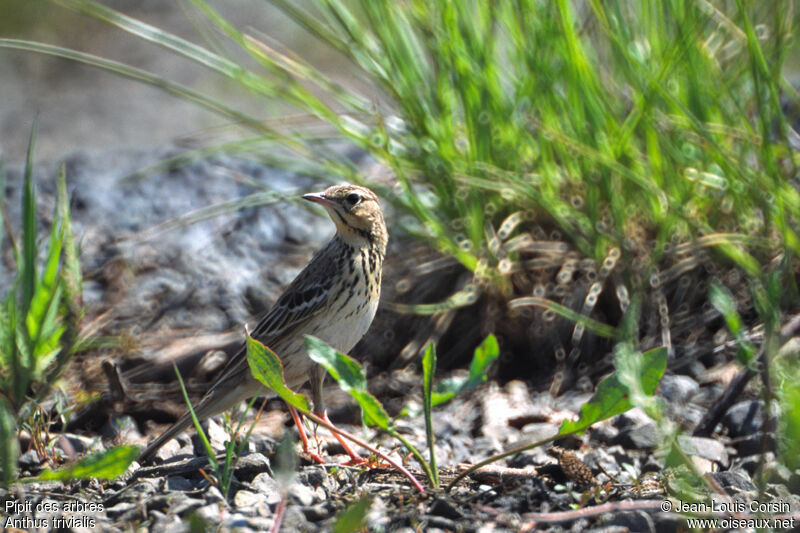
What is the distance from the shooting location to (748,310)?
163 inches

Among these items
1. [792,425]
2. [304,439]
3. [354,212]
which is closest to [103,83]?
[354,212]

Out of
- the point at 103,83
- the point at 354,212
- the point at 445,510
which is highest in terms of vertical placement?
the point at 103,83

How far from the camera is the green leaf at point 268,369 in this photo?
277 centimetres

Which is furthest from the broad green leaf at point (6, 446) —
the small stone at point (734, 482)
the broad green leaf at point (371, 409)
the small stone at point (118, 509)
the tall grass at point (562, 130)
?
the small stone at point (734, 482)

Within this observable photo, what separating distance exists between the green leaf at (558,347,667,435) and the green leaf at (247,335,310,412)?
0.83m

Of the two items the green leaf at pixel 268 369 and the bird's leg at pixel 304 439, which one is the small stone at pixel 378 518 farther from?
the bird's leg at pixel 304 439

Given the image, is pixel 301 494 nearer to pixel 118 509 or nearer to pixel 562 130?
pixel 118 509

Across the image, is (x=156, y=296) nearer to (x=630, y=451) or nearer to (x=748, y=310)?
(x=630, y=451)

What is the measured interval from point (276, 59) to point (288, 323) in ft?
5.18

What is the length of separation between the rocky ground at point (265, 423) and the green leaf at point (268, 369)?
289 mm

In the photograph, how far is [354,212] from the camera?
4043 mm

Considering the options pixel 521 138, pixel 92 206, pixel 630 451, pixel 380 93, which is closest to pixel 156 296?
pixel 92 206

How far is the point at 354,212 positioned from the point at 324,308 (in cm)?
47

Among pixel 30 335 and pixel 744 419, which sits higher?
pixel 30 335
